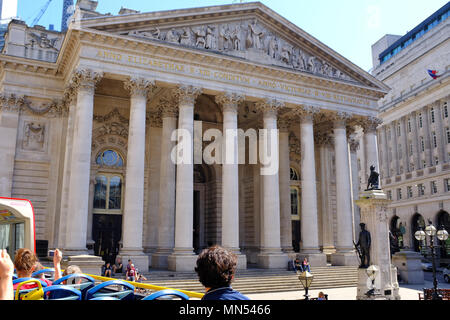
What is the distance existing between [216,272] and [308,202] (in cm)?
2871

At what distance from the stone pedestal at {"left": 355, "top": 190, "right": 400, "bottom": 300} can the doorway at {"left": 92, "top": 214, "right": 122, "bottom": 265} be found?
62.9 ft

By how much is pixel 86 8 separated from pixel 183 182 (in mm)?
13851

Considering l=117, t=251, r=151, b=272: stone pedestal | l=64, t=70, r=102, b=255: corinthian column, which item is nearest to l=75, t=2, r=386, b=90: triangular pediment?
l=64, t=70, r=102, b=255: corinthian column

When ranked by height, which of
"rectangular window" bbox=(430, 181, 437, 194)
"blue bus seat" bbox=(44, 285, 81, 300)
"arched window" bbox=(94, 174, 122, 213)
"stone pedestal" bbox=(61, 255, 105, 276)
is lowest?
"stone pedestal" bbox=(61, 255, 105, 276)

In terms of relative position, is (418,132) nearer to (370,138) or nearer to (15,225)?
(370,138)

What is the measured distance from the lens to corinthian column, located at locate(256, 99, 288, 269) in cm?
3002

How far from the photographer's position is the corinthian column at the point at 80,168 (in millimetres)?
24391

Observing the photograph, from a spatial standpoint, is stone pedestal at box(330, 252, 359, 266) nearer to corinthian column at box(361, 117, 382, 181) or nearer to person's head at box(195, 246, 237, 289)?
corinthian column at box(361, 117, 382, 181)

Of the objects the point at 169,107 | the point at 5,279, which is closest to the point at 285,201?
the point at 169,107

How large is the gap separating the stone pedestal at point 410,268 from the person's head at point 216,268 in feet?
99.1

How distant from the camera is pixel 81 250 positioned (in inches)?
955

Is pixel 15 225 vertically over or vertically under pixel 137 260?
over

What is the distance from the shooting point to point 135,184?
26.1 metres
